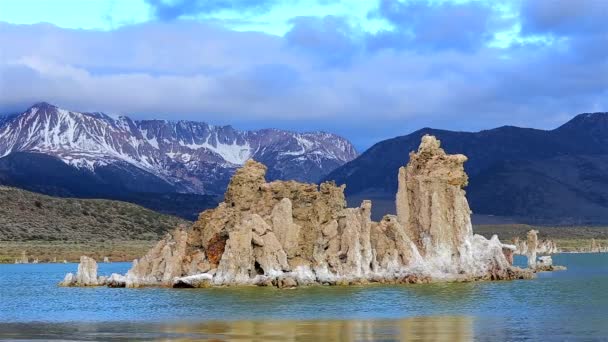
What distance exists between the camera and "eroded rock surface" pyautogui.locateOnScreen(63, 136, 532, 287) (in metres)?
84.6

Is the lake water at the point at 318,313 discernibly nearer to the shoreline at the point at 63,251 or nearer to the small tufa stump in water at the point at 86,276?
the small tufa stump in water at the point at 86,276

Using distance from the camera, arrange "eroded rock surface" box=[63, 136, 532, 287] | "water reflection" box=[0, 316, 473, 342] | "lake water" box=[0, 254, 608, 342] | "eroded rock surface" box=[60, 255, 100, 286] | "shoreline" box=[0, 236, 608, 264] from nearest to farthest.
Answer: "water reflection" box=[0, 316, 473, 342] < "lake water" box=[0, 254, 608, 342] < "eroded rock surface" box=[63, 136, 532, 287] < "eroded rock surface" box=[60, 255, 100, 286] < "shoreline" box=[0, 236, 608, 264]

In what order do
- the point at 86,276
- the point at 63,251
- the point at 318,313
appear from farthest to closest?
the point at 63,251 < the point at 86,276 < the point at 318,313

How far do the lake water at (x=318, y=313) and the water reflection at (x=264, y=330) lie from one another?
0.05 meters

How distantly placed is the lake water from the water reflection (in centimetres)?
5

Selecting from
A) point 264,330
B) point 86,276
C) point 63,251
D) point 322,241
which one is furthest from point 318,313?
point 63,251

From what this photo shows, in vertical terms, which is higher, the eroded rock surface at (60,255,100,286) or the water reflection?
the eroded rock surface at (60,255,100,286)

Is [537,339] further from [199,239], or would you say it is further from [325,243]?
[199,239]

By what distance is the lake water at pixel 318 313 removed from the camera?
164 ft

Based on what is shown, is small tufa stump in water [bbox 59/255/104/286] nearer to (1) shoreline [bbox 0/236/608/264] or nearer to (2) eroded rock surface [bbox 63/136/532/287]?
(2) eroded rock surface [bbox 63/136/532/287]

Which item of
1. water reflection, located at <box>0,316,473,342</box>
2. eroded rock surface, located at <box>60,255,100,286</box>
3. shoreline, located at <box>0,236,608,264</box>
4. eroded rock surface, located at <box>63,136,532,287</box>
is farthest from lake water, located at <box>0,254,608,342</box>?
shoreline, located at <box>0,236,608,264</box>

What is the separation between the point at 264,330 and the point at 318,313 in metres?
10.1

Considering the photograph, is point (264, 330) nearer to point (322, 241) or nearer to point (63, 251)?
point (322, 241)

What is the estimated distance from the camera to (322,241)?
286 ft
